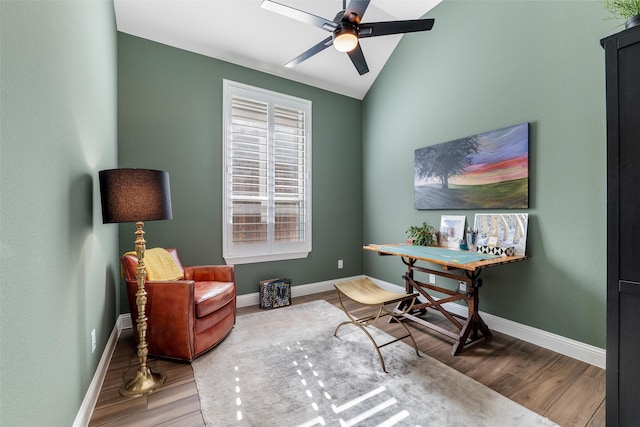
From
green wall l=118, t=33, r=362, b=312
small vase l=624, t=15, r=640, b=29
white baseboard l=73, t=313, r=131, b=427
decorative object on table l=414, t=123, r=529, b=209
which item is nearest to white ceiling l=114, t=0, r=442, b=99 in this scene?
green wall l=118, t=33, r=362, b=312

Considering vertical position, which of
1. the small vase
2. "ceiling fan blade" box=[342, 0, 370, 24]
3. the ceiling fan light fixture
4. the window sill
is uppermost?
"ceiling fan blade" box=[342, 0, 370, 24]

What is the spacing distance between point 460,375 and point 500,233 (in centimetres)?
137

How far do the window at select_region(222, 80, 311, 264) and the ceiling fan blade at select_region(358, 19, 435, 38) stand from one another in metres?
1.78

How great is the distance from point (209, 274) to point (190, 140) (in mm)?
1555

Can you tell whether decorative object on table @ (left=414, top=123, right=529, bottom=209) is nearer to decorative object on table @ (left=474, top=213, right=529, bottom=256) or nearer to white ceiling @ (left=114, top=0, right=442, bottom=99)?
decorative object on table @ (left=474, top=213, right=529, bottom=256)

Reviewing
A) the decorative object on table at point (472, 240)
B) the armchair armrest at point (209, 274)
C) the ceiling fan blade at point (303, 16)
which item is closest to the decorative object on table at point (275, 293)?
the armchair armrest at point (209, 274)

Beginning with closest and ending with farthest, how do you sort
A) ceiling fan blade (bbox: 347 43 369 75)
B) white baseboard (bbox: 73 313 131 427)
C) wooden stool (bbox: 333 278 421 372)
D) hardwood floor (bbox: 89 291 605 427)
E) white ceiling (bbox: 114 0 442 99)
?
white baseboard (bbox: 73 313 131 427), hardwood floor (bbox: 89 291 605 427), wooden stool (bbox: 333 278 421 372), ceiling fan blade (bbox: 347 43 369 75), white ceiling (bbox: 114 0 442 99)

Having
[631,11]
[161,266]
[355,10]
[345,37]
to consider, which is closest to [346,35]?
[345,37]

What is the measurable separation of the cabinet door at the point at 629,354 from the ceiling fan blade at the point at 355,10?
2184mm

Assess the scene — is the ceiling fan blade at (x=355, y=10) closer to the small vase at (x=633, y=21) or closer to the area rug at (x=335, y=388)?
the small vase at (x=633, y=21)

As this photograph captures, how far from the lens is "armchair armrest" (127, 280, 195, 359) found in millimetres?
2129

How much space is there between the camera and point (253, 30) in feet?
10.2

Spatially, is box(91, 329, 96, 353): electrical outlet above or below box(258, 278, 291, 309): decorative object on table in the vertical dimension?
above

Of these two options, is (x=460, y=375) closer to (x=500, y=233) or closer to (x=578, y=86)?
(x=500, y=233)
